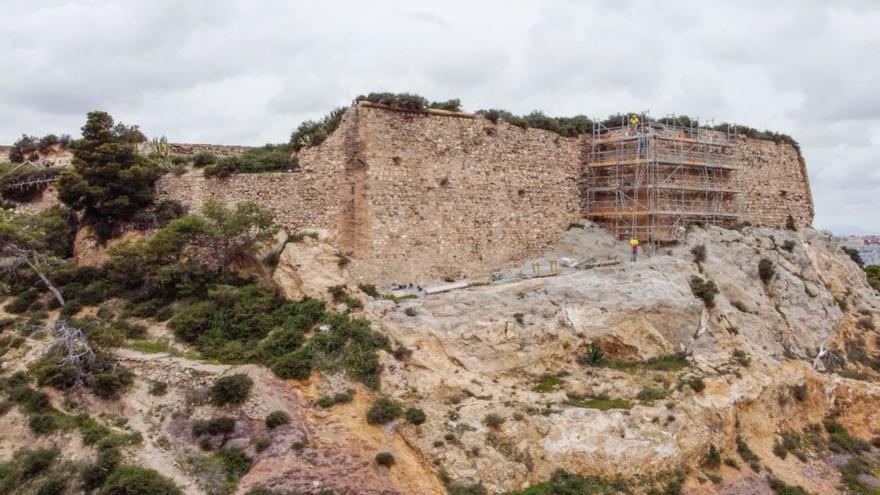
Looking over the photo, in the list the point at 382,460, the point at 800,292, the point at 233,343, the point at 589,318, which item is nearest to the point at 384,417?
the point at 382,460

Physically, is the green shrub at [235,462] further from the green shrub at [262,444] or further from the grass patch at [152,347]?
the grass patch at [152,347]

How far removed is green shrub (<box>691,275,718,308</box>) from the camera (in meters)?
20.5

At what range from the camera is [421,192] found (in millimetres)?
21297

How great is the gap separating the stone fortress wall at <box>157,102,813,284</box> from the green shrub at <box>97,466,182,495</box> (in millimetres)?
7866

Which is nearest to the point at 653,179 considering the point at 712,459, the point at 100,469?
the point at 712,459

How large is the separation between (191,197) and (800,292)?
21.4 m

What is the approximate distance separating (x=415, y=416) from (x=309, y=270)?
5.75 metres

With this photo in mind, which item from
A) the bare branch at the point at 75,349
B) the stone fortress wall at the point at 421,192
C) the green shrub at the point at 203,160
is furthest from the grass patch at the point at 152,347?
the green shrub at the point at 203,160

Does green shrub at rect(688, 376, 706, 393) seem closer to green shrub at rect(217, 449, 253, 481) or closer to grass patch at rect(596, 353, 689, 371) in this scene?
grass patch at rect(596, 353, 689, 371)

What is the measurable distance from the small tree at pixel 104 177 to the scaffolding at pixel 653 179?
15.9 metres

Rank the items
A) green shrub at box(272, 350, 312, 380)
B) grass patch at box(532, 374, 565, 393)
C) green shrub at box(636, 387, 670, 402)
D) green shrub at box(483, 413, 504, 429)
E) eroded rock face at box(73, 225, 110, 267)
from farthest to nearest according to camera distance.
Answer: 1. eroded rock face at box(73, 225, 110, 267)
2. grass patch at box(532, 374, 565, 393)
3. green shrub at box(636, 387, 670, 402)
4. green shrub at box(272, 350, 312, 380)
5. green shrub at box(483, 413, 504, 429)

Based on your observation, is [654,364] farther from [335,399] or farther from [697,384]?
[335,399]

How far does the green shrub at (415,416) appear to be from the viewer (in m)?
15.8

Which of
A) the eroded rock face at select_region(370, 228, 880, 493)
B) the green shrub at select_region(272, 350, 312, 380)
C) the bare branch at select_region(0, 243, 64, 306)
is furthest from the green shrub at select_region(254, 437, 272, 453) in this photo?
the bare branch at select_region(0, 243, 64, 306)
